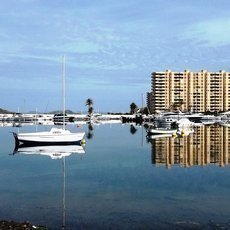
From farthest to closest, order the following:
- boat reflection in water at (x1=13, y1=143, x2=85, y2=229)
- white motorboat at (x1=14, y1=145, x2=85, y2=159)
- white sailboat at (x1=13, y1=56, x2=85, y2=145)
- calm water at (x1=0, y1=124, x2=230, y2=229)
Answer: white sailboat at (x1=13, y1=56, x2=85, y2=145)
white motorboat at (x1=14, y1=145, x2=85, y2=159)
boat reflection in water at (x1=13, y1=143, x2=85, y2=229)
calm water at (x1=0, y1=124, x2=230, y2=229)

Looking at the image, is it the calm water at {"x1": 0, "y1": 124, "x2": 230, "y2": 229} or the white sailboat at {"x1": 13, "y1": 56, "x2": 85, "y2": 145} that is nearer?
the calm water at {"x1": 0, "y1": 124, "x2": 230, "y2": 229}

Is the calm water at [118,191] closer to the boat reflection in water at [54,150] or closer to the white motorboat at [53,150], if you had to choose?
the boat reflection in water at [54,150]

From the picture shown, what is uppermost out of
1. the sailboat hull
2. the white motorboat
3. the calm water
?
the sailboat hull

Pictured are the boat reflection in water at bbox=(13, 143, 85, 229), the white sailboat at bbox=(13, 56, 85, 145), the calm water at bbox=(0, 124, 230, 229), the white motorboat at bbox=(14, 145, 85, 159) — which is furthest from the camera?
the white sailboat at bbox=(13, 56, 85, 145)

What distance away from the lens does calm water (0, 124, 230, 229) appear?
21.7 m

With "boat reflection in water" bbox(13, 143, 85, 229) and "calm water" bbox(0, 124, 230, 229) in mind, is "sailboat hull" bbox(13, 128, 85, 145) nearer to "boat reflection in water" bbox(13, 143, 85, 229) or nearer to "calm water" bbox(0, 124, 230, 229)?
"boat reflection in water" bbox(13, 143, 85, 229)

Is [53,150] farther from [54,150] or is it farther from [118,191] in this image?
[118,191]

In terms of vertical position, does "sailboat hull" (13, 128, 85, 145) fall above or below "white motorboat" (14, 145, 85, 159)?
above

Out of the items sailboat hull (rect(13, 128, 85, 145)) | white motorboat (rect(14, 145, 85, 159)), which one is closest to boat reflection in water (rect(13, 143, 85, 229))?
white motorboat (rect(14, 145, 85, 159))

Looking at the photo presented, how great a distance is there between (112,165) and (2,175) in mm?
11452

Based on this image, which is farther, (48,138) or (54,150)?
(48,138)

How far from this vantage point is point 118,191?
2944cm

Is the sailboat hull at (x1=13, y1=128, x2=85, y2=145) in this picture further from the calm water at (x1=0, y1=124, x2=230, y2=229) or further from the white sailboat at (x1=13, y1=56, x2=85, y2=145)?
the calm water at (x1=0, y1=124, x2=230, y2=229)

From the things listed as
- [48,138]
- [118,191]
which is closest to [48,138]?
[48,138]
